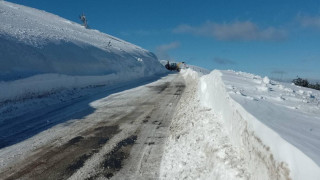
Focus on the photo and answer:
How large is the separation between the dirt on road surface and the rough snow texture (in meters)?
0.30

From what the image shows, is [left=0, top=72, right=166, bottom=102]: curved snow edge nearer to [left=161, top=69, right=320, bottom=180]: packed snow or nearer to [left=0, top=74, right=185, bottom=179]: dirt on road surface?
[left=0, top=74, right=185, bottom=179]: dirt on road surface

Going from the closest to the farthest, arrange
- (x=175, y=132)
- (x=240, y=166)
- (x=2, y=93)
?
(x=240, y=166), (x=175, y=132), (x=2, y=93)

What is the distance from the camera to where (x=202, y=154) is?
6.16 meters

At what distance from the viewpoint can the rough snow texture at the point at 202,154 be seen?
480 cm

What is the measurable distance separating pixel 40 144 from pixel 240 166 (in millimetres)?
Answer: 5267

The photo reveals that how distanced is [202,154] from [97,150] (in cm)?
251

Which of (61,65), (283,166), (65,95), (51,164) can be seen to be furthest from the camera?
(61,65)

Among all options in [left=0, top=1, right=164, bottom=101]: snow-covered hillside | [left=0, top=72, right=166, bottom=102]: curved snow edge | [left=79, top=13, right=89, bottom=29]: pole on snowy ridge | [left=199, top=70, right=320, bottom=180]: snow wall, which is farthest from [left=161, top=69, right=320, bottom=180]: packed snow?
[left=79, top=13, right=89, bottom=29]: pole on snowy ridge

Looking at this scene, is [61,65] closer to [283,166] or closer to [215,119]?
[215,119]

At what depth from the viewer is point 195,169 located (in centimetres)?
564

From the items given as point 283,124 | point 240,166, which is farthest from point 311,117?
point 240,166

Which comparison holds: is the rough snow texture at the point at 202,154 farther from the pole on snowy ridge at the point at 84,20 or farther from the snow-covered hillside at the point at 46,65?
the pole on snowy ridge at the point at 84,20

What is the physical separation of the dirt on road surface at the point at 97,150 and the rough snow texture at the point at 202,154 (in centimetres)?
30

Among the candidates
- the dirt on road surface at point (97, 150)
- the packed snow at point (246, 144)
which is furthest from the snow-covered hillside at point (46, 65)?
the packed snow at point (246, 144)
